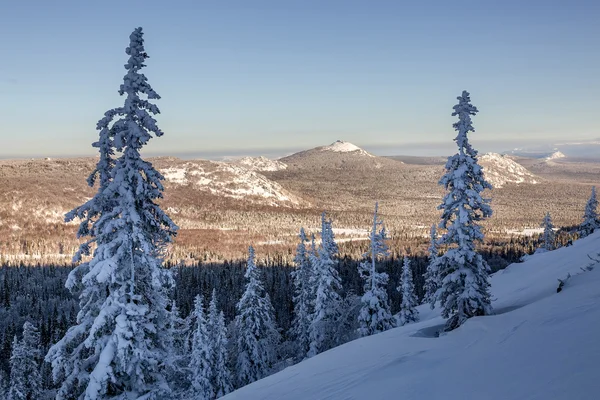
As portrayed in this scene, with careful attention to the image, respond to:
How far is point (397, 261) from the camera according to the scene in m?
120

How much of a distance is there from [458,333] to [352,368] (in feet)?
15.6

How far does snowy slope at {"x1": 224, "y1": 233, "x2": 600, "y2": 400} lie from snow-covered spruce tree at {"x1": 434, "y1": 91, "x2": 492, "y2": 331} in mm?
4253

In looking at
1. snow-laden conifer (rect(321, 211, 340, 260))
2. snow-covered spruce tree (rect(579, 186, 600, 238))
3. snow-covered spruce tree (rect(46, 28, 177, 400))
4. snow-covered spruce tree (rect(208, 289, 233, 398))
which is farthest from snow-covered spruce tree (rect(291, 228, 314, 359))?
snow-covered spruce tree (rect(579, 186, 600, 238))

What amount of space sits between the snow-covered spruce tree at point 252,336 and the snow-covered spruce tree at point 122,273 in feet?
80.6

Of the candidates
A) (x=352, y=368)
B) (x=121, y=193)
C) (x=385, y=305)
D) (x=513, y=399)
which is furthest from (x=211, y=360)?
(x=513, y=399)

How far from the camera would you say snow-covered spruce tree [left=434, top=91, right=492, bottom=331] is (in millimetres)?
21281

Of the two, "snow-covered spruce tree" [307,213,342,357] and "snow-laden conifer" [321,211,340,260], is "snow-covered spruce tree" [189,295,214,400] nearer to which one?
"snow-covered spruce tree" [307,213,342,357]

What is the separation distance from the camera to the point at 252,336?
38531 mm

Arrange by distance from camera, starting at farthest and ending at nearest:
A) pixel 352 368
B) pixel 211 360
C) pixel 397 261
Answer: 1. pixel 397 261
2. pixel 211 360
3. pixel 352 368

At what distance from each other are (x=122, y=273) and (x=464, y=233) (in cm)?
1664

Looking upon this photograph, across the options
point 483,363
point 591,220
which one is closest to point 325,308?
point 483,363

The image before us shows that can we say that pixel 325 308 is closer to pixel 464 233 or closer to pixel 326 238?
pixel 326 238

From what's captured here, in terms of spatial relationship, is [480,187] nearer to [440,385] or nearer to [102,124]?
[440,385]

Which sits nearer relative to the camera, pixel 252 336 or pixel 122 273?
pixel 122 273
